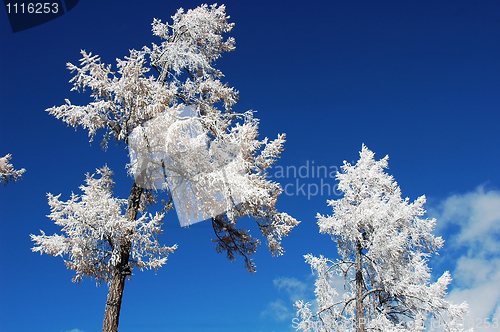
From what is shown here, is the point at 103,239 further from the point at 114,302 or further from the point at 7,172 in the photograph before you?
the point at 7,172

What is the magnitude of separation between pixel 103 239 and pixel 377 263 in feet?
29.7

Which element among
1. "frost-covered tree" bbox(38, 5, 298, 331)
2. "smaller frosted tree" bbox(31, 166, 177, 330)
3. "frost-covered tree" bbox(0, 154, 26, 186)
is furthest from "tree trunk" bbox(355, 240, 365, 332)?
"frost-covered tree" bbox(0, 154, 26, 186)

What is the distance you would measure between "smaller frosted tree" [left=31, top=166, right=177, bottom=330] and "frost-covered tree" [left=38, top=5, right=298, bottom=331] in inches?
5.9

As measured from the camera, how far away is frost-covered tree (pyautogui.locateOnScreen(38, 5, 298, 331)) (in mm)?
7043

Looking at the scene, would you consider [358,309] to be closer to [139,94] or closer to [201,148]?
[201,148]

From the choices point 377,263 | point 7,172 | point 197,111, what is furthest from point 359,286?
point 7,172

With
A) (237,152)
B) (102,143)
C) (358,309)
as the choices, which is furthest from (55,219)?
(358,309)

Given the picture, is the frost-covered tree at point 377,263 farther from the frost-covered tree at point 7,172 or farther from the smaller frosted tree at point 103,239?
the frost-covered tree at point 7,172

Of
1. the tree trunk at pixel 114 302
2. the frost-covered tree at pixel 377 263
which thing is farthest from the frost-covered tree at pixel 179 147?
the frost-covered tree at pixel 377 263

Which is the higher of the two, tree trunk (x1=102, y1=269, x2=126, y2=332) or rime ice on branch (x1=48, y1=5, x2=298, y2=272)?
rime ice on branch (x1=48, y1=5, x2=298, y2=272)

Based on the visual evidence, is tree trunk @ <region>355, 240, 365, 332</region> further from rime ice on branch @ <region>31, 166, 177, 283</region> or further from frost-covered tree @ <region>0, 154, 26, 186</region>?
frost-covered tree @ <region>0, 154, 26, 186</region>

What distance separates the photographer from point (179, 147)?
7.21 m

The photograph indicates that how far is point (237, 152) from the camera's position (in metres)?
7.96

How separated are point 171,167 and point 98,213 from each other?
1750 millimetres
